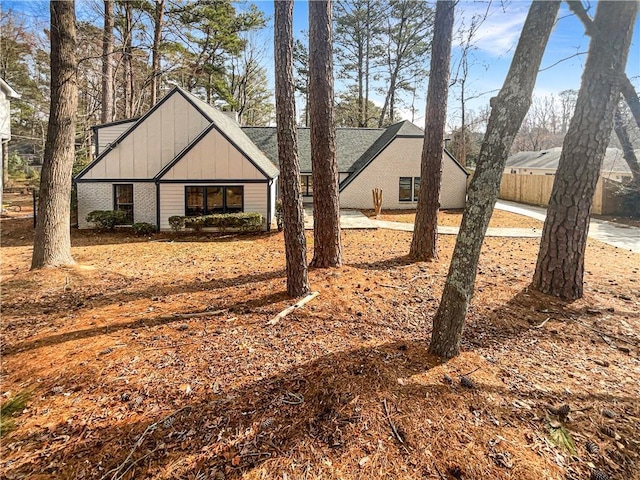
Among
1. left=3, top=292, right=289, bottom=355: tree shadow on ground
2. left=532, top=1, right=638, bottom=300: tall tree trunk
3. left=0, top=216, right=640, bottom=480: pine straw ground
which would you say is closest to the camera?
left=0, top=216, right=640, bottom=480: pine straw ground

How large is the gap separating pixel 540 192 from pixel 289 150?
2224 centimetres

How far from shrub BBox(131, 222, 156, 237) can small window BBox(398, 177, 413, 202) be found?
12408mm

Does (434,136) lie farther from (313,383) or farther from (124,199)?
(124,199)

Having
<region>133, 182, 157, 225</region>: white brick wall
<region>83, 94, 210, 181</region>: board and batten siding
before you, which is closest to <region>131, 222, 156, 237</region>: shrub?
<region>133, 182, 157, 225</region>: white brick wall

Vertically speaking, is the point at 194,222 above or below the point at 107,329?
above

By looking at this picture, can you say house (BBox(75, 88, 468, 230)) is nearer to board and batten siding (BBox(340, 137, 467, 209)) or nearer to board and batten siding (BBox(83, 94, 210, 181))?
board and batten siding (BBox(83, 94, 210, 181))

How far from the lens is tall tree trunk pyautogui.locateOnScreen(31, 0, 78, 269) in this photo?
272 inches

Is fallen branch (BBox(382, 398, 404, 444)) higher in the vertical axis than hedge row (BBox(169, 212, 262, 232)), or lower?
lower

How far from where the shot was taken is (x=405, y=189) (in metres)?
19.4

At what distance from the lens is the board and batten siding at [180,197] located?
43.5 ft

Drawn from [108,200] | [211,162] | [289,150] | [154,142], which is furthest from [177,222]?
[289,150]

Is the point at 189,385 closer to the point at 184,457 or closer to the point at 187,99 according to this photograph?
the point at 184,457

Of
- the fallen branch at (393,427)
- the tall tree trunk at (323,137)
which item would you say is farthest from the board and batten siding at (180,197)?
the fallen branch at (393,427)

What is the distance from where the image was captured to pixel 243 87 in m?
28.6
